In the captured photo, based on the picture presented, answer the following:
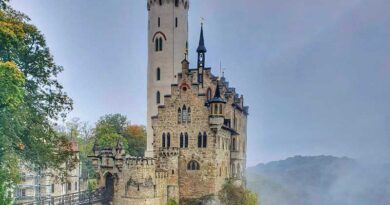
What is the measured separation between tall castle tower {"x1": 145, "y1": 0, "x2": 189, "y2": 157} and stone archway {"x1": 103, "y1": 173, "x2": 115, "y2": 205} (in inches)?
266

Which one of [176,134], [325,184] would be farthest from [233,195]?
[325,184]

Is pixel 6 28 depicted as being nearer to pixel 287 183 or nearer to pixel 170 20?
pixel 170 20

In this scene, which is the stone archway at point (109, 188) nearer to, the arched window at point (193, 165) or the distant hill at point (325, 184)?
the arched window at point (193, 165)

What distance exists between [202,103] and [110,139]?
2725 centimetres

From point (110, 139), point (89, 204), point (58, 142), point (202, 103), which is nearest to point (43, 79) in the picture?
point (58, 142)

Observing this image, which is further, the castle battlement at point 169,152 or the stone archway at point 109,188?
the castle battlement at point 169,152

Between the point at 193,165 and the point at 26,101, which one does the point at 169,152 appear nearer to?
the point at 193,165

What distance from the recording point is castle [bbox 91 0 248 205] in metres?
40.1

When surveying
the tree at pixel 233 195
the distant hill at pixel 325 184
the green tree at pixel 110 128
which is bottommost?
the distant hill at pixel 325 184

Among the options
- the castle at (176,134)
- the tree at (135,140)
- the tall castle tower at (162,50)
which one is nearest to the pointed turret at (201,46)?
the castle at (176,134)

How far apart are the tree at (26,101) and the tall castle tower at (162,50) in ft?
55.6

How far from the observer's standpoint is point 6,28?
986 inches

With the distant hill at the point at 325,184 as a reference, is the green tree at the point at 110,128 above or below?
above

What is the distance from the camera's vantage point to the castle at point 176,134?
40062 millimetres
